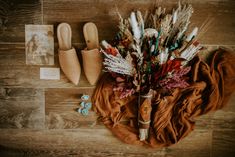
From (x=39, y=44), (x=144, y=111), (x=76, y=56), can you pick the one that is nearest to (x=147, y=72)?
(x=144, y=111)

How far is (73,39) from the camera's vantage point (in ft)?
4.57

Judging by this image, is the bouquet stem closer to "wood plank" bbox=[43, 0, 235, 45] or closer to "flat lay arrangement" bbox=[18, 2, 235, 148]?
"flat lay arrangement" bbox=[18, 2, 235, 148]

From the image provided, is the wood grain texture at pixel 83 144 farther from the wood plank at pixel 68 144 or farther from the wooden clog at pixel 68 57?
the wooden clog at pixel 68 57

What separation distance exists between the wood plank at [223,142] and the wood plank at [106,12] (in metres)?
0.63

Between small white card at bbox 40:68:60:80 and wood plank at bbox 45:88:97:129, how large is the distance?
8 cm

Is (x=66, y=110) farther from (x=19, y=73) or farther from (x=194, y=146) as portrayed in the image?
(x=194, y=146)

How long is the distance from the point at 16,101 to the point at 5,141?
0.90 ft

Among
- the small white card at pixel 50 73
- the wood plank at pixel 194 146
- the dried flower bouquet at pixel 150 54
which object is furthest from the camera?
the wood plank at pixel 194 146

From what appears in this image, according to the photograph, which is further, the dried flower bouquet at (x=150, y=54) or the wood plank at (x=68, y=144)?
the wood plank at (x=68, y=144)

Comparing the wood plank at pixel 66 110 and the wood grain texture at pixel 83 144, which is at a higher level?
the wood plank at pixel 66 110

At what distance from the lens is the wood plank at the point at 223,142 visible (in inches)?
60.6

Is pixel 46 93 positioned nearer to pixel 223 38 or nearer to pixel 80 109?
pixel 80 109

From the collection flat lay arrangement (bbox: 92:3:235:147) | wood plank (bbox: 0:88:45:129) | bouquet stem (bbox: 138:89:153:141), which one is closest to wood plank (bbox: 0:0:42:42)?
wood plank (bbox: 0:88:45:129)

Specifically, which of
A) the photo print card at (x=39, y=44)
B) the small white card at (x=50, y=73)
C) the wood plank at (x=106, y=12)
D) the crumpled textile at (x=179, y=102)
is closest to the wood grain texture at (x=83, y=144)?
the crumpled textile at (x=179, y=102)
